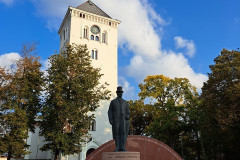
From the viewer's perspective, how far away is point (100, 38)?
1469 inches

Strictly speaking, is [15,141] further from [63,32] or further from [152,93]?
[63,32]

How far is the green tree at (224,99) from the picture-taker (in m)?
22.0

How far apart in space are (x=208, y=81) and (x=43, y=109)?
17.8m

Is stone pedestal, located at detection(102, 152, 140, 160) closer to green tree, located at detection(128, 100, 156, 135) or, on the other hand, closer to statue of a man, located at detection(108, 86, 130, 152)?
statue of a man, located at detection(108, 86, 130, 152)

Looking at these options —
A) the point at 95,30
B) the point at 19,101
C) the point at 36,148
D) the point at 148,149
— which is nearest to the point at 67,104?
the point at 19,101

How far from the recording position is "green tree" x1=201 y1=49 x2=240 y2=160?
2197 centimetres

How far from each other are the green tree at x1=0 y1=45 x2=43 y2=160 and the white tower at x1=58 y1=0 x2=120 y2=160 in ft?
40.3

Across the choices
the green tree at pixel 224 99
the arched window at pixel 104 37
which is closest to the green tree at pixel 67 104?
the green tree at pixel 224 99

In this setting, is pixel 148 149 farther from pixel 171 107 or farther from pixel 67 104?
pixel 171 107

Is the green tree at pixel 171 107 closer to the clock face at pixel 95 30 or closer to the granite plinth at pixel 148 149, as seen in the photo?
the clock face at pixel 95 30

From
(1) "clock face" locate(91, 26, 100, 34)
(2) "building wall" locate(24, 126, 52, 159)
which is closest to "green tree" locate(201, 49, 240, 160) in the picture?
(1) "clock face" locate(91, 26, 100, 34)

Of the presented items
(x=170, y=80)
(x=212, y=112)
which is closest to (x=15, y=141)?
(x=212, y=112)

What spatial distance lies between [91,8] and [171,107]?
2158 cm

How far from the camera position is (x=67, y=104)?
21.4m
